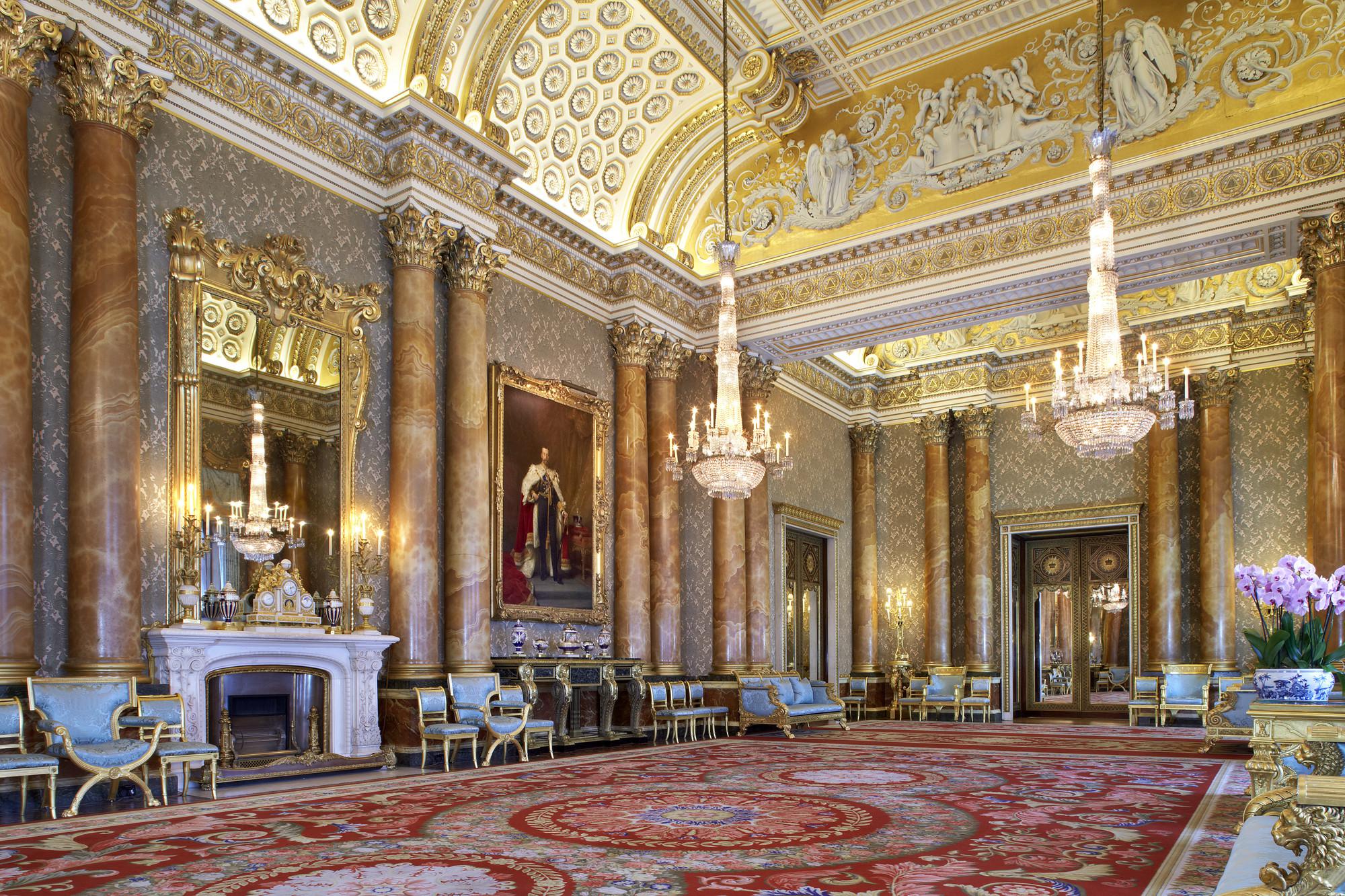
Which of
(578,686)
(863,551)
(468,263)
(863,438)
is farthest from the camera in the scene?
(863,438)

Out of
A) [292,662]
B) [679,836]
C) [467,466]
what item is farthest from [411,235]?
[679,836]

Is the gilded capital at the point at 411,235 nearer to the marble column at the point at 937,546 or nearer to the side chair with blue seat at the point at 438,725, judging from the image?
the side chair with blue seat at the point at 438,725

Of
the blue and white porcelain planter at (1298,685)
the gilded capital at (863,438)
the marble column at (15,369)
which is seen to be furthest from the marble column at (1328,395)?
the marble column at (15,369)

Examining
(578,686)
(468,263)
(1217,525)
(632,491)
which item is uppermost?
(468,263)

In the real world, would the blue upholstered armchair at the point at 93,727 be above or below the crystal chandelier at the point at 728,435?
below

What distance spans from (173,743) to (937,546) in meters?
13.5

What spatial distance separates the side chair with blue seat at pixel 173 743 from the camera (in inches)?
257

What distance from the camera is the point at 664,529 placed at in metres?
13.1

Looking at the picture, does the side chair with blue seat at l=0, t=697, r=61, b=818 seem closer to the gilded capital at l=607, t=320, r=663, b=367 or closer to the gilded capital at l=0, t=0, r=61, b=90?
the gilded capital at l=0, t=0, r=61, b=90

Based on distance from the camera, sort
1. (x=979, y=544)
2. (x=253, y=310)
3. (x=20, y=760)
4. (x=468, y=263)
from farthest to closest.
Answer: (x=979, y=544)
(x=468, y=263)
(x=253, y=310)
(x=20, y=760)

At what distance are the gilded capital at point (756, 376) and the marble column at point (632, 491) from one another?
4.95ft

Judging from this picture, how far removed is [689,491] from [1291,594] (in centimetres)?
912

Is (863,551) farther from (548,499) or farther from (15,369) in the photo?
(15,369)

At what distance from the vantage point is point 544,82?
1137 centimetres
